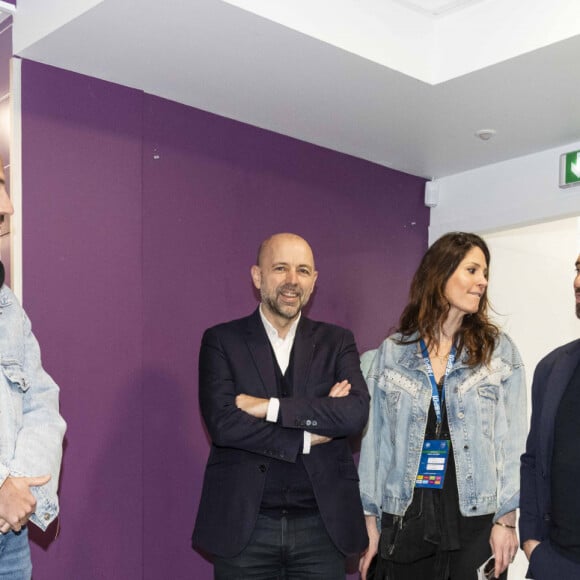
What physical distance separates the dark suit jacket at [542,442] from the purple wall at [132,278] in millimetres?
1657

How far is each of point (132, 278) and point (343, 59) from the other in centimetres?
127

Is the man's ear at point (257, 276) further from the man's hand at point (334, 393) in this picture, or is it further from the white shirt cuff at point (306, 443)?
the white shirt cuff at point (306, 443)

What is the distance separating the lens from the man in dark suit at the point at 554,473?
2369 mm

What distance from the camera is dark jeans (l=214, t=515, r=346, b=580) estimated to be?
2.84 meters

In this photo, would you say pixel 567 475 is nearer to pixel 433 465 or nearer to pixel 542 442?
pixel 542 442

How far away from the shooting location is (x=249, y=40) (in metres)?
3.24

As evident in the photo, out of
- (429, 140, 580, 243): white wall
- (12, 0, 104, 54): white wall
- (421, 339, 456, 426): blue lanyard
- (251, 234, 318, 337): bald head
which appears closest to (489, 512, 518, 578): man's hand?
(421, 339, 456, 426): blue lanyard


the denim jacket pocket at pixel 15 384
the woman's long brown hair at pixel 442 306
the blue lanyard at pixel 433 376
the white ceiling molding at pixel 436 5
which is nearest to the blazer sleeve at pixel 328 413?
the blue lanyard at pixel 433 376

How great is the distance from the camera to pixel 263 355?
302 centimetres

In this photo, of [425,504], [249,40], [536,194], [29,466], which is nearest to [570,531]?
[425,504]

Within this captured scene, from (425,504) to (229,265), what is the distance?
5.21 feet

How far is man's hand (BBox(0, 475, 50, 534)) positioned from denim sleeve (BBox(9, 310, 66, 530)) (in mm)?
27

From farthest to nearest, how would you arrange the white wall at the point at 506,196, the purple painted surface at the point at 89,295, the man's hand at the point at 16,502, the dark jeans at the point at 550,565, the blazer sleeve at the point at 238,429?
the white wall at the point at 506,196
the purple painted surface at the point at 89,295
the blazer sleeve at the point at 238,429
the dark jeans at the point at 550,565
the man's hand at the point at 16,502

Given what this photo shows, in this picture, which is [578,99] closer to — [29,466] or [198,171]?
[198,171]
